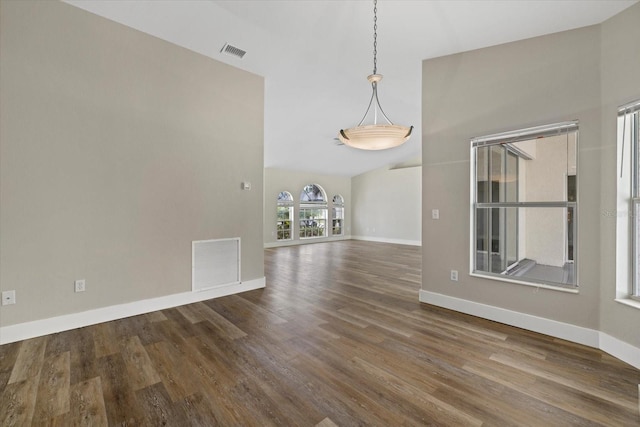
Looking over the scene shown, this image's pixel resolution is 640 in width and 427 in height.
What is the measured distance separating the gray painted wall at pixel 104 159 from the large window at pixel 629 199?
4.03m

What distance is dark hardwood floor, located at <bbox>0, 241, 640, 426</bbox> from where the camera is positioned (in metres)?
1.63

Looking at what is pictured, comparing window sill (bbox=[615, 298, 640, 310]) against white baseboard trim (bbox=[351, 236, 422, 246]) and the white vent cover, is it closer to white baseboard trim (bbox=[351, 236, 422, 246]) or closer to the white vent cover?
the white vent cover

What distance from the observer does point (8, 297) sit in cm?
249

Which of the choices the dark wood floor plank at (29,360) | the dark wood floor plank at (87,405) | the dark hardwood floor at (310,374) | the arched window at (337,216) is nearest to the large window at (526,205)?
the dark hardwood floor at (310,374)

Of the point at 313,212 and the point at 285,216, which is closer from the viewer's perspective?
the point at 285,216

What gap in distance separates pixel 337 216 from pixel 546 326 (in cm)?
922

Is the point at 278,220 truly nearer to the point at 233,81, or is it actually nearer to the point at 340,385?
the point at 233,81

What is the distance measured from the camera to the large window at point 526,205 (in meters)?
2.69

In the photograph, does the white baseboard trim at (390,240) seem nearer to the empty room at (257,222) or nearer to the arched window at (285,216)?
the arched window at (285,216)

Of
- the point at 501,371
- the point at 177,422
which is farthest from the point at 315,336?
the point at 501,371

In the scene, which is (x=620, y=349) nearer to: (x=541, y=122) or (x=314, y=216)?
(x=541, y=122)

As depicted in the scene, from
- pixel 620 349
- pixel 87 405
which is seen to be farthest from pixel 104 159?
pixel 620 349

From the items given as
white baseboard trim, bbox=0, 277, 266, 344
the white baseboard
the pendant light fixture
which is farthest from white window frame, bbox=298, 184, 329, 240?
the pendant light fixture

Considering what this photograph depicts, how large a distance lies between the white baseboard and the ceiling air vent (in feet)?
12.8
